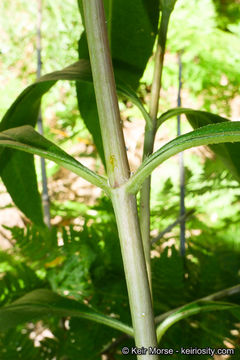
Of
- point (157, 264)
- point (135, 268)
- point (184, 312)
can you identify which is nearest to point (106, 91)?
point (135, 268)

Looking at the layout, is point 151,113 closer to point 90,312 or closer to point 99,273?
point 90,312

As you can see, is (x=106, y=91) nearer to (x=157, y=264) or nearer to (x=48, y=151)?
(x=48, y=151)

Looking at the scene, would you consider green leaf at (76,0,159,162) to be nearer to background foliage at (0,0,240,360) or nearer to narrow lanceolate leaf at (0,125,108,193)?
background foliage at (0,0,240,360)

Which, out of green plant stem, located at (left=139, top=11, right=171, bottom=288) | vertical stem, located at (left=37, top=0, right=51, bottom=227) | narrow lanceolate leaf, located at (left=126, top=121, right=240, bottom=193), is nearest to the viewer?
narrow lanceolate leaf, located at (left=126, top=121, right=240, bottom=193)

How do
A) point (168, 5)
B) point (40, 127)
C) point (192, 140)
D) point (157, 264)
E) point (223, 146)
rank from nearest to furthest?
point (192, 140) → point (168, 5) → point (223, 146) → point (157, 264) → point (40, 127)

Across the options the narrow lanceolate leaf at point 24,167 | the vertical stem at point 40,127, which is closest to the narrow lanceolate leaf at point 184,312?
the narrow lanceolate leaf at point 24,167

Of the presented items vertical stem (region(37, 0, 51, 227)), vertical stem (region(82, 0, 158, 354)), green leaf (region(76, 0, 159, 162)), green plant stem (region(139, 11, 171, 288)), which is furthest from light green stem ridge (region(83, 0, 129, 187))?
vertical stem (region(37, 0, 51, 227))
